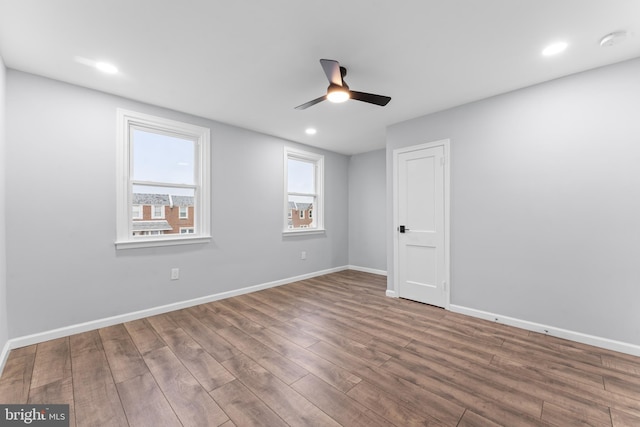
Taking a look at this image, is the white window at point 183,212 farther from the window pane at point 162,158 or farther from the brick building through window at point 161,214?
the window pane at point 162,158

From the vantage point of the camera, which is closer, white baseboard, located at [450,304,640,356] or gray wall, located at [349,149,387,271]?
white baseboard, located at [450,304,640,356]

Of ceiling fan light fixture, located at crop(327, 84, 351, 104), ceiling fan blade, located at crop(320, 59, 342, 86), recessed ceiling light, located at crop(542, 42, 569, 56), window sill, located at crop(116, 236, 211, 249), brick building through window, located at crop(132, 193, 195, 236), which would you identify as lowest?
window sill, located at crop(116, 236, 211, 249)

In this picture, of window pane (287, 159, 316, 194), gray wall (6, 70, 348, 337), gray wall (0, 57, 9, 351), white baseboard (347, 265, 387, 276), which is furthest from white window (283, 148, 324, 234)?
gray wall (0, 57, 9, 351)

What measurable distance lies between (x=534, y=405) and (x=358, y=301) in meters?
2.19

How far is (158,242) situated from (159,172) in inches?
34.8

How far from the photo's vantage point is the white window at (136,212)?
3101 mm

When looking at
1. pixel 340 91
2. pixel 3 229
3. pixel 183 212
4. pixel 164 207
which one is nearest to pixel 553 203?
pixel 340 91

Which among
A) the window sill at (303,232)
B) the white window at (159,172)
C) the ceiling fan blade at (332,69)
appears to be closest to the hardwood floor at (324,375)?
the white window at (159,172)

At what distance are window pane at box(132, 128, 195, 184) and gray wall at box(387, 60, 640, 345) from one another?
3.45 meters

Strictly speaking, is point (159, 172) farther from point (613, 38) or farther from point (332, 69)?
point (613, 38)

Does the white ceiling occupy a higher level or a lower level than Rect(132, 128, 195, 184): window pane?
higher

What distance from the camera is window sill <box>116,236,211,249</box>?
2.99 m

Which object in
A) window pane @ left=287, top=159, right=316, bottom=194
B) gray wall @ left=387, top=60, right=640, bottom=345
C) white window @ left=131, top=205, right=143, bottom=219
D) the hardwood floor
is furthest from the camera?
window pane @ left=287, top=159, right=316, bottom=194

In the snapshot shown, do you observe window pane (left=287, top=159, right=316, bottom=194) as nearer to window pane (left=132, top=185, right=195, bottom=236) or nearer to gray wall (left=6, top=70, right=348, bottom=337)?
gray wall (left=6, top=70, right=348, bottom=337)
